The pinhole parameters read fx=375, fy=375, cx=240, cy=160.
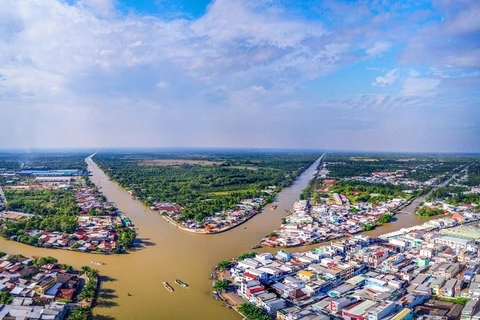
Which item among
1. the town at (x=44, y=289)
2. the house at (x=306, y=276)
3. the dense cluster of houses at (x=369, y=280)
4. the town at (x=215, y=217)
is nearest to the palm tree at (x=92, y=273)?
the town at (x=44, y=289)

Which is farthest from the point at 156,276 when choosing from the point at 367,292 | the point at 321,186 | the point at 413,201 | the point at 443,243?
the point at 321,186

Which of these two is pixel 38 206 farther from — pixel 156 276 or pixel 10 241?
pixel 156 276

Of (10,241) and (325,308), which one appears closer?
(325,308)

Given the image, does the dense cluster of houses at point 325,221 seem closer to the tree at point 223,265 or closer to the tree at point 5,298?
the tree at point 223,265

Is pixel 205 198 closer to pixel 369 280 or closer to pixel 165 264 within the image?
pixel 165 264

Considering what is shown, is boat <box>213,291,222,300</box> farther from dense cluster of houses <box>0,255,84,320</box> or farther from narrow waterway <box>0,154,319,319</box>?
dense cluster of houses <box>0,255,84,320</box>

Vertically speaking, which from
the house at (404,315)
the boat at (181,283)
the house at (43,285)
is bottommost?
the boat at (181,283)

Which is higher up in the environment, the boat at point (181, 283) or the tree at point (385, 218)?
the tree at point (385, 218)
